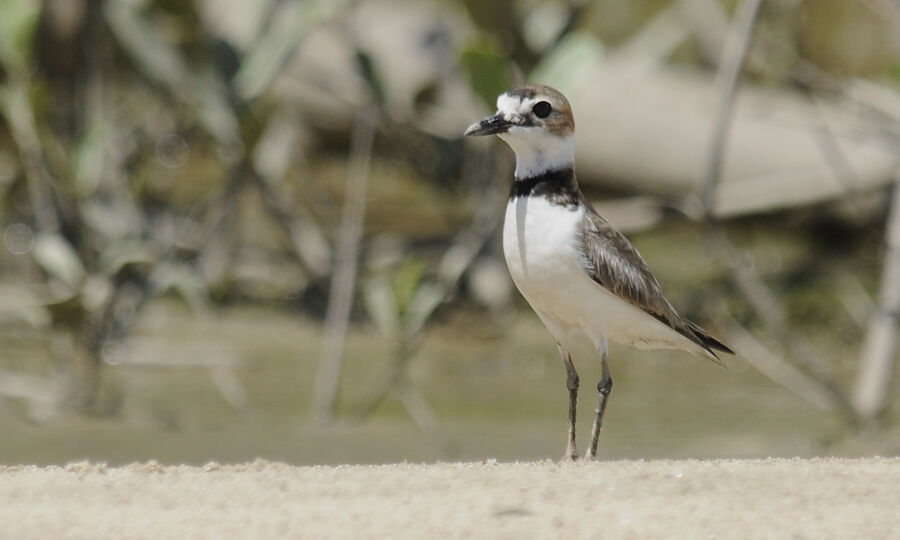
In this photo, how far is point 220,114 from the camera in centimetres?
686

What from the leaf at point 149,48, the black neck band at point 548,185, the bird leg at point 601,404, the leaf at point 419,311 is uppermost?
the leaf at point 149,48

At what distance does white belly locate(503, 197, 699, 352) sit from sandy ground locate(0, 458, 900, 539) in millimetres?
517

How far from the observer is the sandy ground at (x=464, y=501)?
3.33m

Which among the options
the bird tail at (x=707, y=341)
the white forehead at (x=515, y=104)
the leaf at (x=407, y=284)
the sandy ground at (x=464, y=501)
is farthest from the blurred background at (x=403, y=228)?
the sandy ground at (x=464, y=501)

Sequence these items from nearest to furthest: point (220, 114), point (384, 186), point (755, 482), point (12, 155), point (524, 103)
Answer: point (755, 482) < point (524, 103) < point (220, 114) < point (12, 155) < point (384, 186)

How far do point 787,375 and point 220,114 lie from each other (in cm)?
306

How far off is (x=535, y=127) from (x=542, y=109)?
58 millimetres

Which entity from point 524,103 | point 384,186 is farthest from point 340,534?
point 384,186

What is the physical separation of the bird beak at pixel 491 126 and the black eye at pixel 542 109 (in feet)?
0.27

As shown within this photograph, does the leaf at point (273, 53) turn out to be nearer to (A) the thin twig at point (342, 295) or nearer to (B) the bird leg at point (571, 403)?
(A) the thin twig at point (342, 295)

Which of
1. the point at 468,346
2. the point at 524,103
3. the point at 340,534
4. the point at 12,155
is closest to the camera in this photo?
the point at 340,534

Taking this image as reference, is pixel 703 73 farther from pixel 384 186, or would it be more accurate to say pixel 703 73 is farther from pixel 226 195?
pixel 226 195

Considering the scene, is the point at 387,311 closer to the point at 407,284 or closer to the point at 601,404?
the point at 407,284

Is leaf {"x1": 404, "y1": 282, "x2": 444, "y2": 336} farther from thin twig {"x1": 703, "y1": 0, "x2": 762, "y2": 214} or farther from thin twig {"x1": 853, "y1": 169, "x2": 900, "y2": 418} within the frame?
thin twig {"x1": 853, "y1": 169, "x2": 900, "y2": 418}
